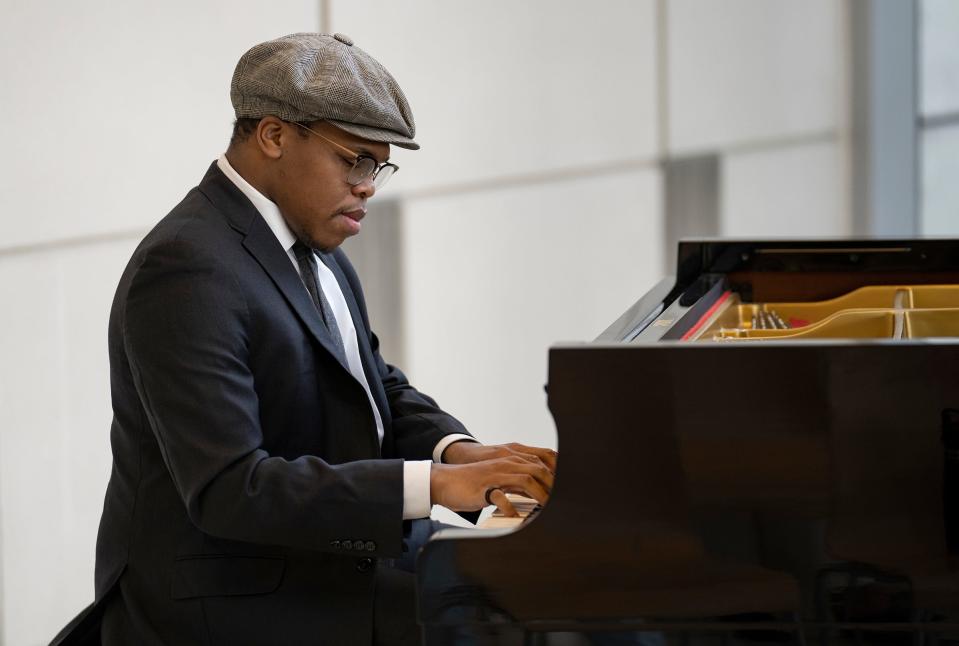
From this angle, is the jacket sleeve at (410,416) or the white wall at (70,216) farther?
the white wall at (70,216)

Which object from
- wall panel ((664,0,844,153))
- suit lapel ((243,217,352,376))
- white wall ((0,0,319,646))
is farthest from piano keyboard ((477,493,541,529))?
wall panel ((664,0,844,153))

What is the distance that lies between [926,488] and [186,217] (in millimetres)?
1008

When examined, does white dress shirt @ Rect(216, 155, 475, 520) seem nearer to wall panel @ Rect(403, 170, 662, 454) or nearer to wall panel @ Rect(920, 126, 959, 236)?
wall panel @ Rect(403, 170, 662, 454)

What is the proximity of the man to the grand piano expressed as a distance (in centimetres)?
17

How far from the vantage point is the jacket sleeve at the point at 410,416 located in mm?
2055

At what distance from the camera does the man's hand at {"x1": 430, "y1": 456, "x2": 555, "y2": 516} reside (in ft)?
5.02

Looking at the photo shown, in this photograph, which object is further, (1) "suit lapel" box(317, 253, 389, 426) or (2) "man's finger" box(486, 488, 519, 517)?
(1) "suit lapel" box(317, 253, 389, 426)

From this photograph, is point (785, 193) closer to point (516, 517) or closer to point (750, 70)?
point (750, 70)

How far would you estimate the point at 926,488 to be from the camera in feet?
4.48

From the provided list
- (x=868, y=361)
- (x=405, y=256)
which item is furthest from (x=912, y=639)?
(x=405, y=256)

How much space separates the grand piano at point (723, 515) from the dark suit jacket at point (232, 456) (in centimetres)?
25

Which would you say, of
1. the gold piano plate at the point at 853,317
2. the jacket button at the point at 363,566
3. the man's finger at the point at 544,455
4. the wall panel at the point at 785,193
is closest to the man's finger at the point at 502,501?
the man's finger at the point at 544,455

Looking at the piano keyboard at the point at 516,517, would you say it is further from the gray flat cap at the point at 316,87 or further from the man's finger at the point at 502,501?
the gray flat cap at the point at 316,87

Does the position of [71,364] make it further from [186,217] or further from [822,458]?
[822,458]
